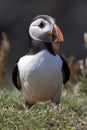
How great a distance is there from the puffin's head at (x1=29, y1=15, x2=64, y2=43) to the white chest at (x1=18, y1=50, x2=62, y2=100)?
0.64 ft

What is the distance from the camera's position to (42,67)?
7.89 metres

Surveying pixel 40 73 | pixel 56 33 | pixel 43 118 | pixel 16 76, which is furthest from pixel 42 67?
pixel 43 118

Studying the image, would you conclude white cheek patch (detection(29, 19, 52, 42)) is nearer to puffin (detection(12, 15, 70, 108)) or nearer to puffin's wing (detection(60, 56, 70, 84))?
puffin (detection(12, 15, 70, 108))

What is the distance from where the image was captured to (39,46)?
8.04 meters

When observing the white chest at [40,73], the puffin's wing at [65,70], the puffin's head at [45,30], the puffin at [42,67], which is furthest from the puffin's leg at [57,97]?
the puffin's head at [45,30]

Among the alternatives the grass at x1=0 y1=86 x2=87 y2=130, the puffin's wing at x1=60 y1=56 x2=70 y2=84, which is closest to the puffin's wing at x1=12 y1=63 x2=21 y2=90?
the puffin's wing at x1=60 y1=56 x2=70 y2=84

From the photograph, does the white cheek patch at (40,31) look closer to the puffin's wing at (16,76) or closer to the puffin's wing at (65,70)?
the puffin's wing at (65,70)

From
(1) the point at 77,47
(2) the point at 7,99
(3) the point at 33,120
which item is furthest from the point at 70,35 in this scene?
(3) the point at 33,120

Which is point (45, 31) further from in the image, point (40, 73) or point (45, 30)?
point (40, 73)

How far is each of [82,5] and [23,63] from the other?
35.3 ft

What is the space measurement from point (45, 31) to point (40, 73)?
19.6 inches

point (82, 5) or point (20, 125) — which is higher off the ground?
point (20, 125)

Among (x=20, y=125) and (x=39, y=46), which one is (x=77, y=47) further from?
(x=20, y=125)

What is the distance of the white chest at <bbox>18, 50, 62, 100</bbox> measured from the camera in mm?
7887
